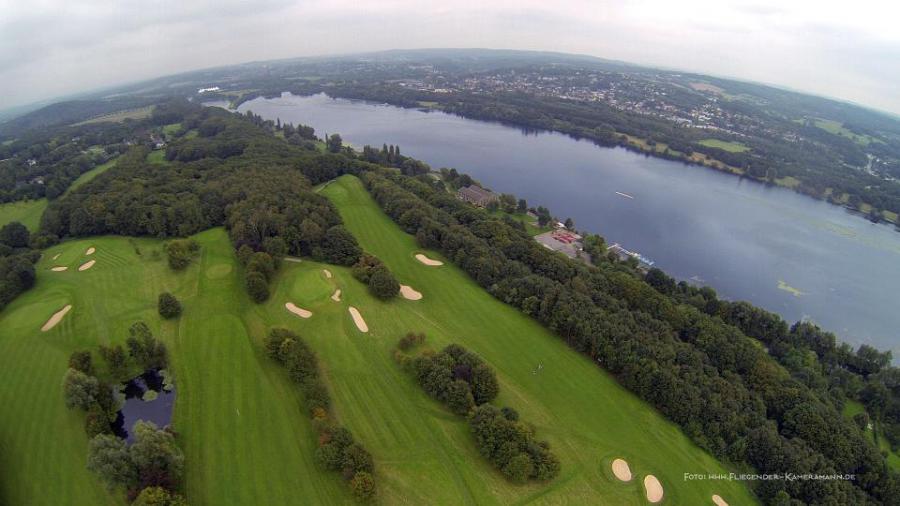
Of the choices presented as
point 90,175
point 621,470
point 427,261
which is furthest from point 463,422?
point 90,175

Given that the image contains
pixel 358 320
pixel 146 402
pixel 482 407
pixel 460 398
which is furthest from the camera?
pixel 358 320

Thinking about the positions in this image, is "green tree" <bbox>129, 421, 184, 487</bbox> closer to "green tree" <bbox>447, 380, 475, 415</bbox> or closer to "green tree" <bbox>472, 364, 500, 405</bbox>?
"green tree" <bbox>447, 380, 475, 415</bbox>

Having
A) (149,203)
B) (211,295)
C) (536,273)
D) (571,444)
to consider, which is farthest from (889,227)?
(149,203)

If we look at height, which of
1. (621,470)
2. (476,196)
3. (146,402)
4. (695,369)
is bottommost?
(621,470)

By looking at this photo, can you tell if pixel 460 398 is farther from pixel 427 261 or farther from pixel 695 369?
pixel 427 261

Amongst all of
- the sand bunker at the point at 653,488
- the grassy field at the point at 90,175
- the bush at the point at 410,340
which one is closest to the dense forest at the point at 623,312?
the sand bunker at the point at 653,488

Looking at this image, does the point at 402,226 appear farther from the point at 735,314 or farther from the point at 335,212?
the point at 735,314
